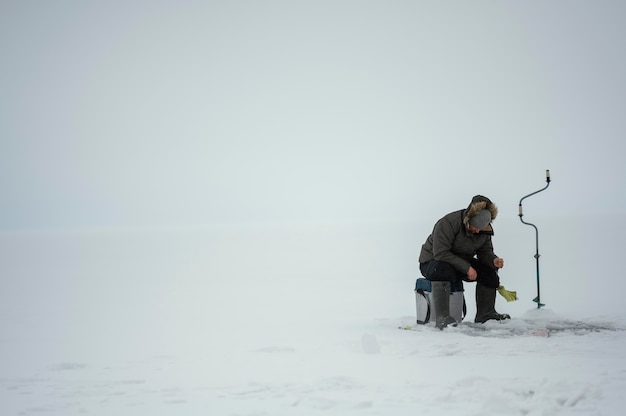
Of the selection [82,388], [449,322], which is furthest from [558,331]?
[82,388]

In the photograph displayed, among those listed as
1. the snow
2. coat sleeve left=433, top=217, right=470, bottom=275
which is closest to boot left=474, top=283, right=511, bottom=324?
the snow

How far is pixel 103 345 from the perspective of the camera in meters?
6.01

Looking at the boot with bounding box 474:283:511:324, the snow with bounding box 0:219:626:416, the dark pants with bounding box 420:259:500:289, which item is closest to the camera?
the snow with bounding box 0:219:626:416

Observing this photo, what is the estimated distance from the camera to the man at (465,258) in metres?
6.01

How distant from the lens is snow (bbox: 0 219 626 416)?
3908 millimetres

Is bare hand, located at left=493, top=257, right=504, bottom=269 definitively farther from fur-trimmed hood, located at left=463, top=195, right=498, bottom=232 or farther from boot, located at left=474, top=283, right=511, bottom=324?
fur-trimmed hood, located at left=463, top=195, right=498, bottom=232

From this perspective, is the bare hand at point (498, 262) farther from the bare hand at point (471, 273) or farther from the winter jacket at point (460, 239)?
A: the bare hand at point (471, 273)

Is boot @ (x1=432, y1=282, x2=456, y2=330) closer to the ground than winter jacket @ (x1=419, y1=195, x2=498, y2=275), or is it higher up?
closer to the ground

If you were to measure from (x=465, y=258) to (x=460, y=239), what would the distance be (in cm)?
22

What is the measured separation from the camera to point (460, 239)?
6.12 metres

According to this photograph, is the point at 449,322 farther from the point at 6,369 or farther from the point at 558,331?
the point at 6,369

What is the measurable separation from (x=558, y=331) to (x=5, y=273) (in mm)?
11466

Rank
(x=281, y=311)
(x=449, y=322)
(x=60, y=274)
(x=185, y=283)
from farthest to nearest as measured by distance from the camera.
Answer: (x=60, y=274)
(x=185, y=283)
(x=281, y=311)
(x=449, y=322)

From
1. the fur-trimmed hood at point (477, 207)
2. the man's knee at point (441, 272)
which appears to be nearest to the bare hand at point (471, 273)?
the man's knee at point (441, 272)
